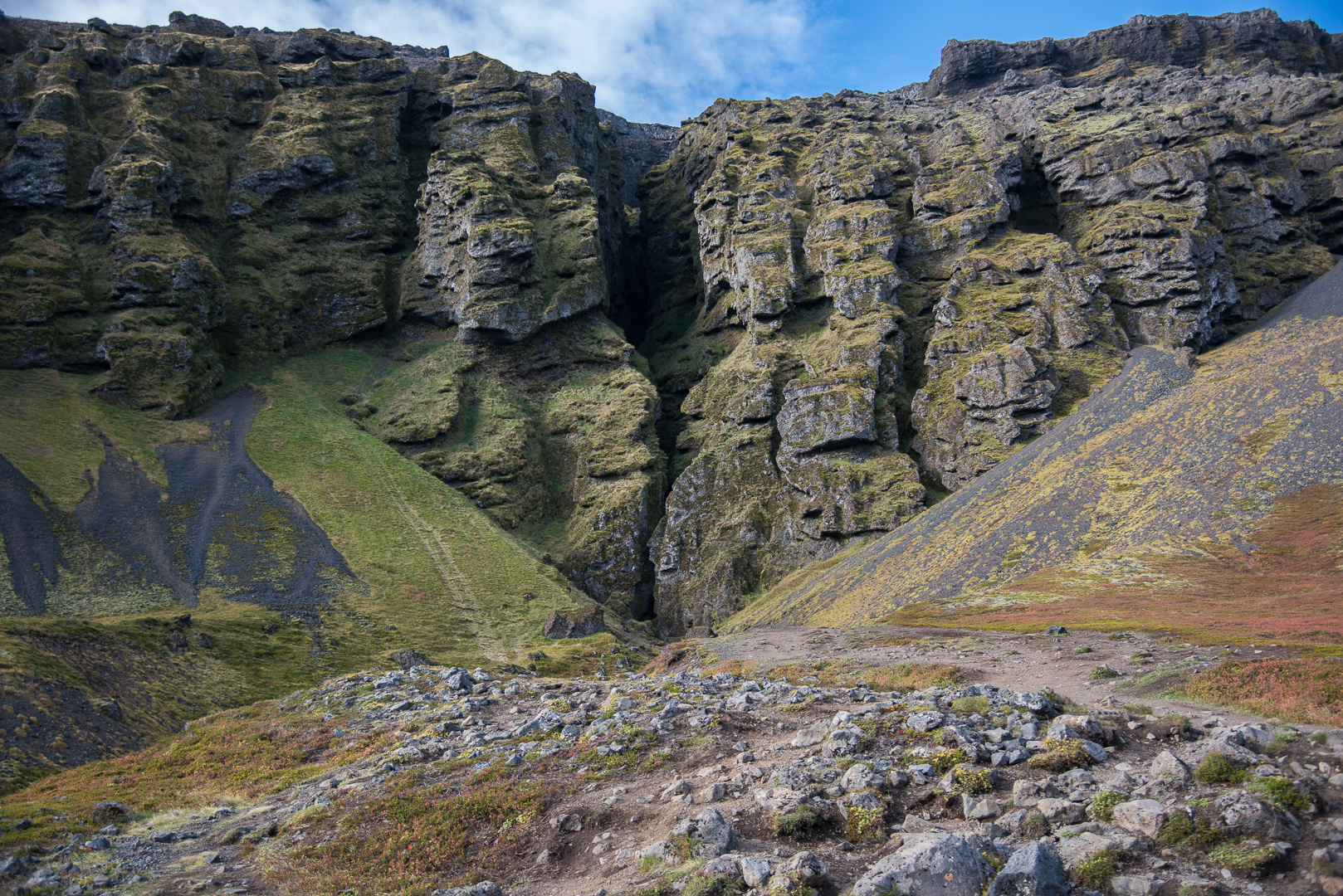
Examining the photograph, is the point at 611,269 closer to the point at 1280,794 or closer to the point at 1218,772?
the point at 1218,772

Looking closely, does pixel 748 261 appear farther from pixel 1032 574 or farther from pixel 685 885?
pixel 685 885

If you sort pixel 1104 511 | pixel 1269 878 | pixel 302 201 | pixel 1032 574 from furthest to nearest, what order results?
pixel 302 201
pixel 1104 511
pixel 1032 574
pixel 1269 878

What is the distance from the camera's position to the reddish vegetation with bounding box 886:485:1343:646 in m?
44.4

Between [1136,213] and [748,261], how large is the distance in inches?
2934

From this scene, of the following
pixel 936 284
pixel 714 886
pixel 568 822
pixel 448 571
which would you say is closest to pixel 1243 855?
pixel 714 886

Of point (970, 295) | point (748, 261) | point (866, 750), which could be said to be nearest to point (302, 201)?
point (748, 261)

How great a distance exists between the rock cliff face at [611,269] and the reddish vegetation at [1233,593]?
36762mm

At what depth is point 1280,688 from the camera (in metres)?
22.3

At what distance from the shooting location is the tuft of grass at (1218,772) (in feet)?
43.9

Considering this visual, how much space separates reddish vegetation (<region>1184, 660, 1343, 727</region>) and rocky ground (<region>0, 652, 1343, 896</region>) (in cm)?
190

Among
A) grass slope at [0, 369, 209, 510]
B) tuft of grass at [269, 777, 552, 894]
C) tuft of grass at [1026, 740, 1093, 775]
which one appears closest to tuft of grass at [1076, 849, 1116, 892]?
tuft of grass at [1026, 740, 1093, 775]

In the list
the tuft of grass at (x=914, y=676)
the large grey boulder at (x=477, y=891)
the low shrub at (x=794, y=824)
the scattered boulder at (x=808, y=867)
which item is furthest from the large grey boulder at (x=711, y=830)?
the tuft of grass at (x=914, y=676)

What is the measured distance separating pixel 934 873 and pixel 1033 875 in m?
1.50

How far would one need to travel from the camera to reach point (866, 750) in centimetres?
1892
